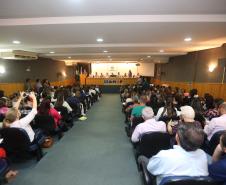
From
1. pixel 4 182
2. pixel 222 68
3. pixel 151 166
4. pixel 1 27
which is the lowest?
pixel 4 182

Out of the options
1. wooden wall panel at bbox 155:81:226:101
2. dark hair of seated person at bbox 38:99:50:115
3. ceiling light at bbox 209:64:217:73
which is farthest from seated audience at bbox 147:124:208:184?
ceiling light at bbox 209:64:217:73

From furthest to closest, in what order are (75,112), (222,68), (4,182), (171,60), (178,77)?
(171,60)
(178,77)
(222,68)
(75,112)
(4,182)

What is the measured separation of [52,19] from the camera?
3615 millimetres

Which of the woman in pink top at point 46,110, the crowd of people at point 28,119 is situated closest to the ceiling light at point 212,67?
the crowd of people at point 28,119

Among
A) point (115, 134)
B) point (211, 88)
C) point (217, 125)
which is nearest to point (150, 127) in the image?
point (217, 125)

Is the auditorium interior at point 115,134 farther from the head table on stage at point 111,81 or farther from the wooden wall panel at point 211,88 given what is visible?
the head table on stage at point 111,81

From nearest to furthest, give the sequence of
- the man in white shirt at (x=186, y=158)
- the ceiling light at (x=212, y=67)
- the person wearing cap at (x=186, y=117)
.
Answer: the man in white shirt at (x=186, y=158), the person wearing cap at (x=186, y=117), the ceiling light at (x=212, y=67)

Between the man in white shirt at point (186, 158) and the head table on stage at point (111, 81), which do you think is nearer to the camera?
the man in white shirt at point (186, 158)

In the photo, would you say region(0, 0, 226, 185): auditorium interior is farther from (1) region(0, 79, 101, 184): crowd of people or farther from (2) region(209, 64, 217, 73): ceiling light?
(2) region(209, 64, 217, 73): ceiling light

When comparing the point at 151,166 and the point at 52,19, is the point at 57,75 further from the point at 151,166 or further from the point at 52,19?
the point at 151,166

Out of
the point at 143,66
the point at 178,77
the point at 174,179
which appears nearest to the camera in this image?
the point at 174,179

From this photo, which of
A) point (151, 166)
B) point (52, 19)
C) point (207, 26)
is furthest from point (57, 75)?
point (151, 166)

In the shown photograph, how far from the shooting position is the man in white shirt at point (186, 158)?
1.50m

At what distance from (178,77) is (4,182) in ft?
35.4
